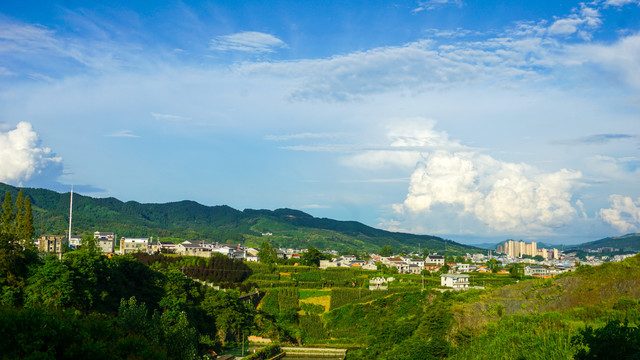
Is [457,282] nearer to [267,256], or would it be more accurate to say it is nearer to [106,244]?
[267,256]

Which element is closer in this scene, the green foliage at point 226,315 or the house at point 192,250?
the green foliage at point 226,315

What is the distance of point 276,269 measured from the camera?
78.4 metres

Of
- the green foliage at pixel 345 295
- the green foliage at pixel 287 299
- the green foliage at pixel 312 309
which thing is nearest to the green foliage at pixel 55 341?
the green foliage at pixel 287 299

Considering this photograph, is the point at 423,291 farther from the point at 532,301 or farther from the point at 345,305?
the point at 532,301

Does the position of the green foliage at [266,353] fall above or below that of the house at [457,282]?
below

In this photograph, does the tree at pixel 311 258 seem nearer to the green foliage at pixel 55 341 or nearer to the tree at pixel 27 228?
the tree at pixel 27 228

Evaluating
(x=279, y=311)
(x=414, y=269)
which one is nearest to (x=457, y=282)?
(x=279, y=311)

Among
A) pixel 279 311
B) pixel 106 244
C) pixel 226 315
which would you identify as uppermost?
pixel 106 244

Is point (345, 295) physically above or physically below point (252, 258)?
below

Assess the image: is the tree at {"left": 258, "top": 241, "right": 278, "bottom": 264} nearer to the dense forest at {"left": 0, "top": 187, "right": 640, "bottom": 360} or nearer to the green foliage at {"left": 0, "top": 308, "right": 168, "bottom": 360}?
the dense forest at {"left": 0, "top": 187, "right": 640, "bottom": 360}

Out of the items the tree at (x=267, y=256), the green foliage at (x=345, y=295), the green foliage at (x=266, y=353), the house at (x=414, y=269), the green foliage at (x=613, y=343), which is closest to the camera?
the green foliage at (x=613, y=343)

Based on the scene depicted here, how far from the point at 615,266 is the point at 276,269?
5923cm

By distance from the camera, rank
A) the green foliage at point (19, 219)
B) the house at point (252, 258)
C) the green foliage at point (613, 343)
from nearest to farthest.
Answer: the green foliage at point (613, 343) < the green foliage at point (19, 219) < the house at point (252, 258)

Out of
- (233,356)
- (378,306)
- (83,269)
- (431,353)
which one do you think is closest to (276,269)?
(378,306)
